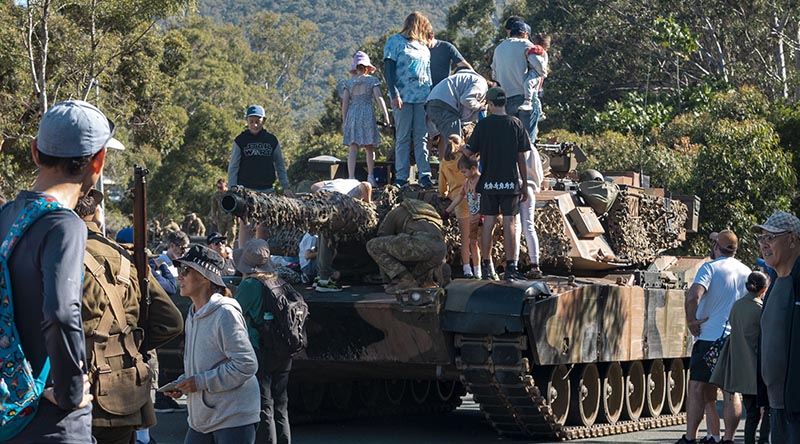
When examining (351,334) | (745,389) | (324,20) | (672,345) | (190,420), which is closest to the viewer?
(190,420)

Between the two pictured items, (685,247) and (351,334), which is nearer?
(351,334)

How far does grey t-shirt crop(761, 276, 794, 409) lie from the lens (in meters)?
6.79

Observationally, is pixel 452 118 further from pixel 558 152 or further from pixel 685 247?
pixel 685 247

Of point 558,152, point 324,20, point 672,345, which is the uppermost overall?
point 324,20

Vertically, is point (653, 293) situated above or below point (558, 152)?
below

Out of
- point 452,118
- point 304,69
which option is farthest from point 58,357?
point 304,69

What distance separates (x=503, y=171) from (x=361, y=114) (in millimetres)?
3041

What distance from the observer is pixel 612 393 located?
514 inches

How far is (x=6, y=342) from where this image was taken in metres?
4.18

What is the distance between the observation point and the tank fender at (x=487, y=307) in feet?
34.7

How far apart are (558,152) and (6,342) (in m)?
10.8

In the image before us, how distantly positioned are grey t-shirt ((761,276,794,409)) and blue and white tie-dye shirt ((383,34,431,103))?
264 inches

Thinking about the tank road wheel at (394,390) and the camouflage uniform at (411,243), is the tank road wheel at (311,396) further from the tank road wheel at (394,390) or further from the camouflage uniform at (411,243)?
the camouflage uniform at (411,243)

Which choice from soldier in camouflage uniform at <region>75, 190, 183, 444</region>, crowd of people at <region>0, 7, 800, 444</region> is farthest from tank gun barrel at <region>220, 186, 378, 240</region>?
soldier in camouflage uniform at <region>75, 190, 183, 444</region>
